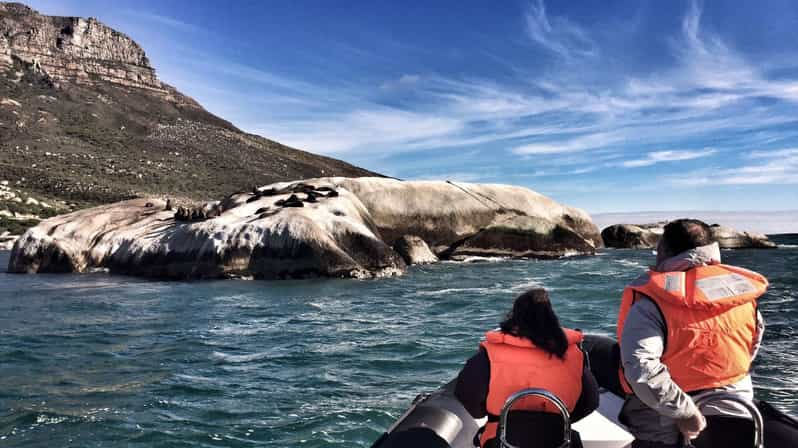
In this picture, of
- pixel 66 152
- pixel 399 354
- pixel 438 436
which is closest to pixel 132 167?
pixel 66 152

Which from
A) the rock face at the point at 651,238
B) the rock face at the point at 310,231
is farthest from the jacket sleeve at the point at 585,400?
the rock face at the point at 651,238

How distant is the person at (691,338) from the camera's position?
3.18 metres

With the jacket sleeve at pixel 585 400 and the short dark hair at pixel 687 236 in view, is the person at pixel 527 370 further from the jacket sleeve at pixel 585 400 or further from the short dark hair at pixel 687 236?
the short dark hair at pixel 687 236

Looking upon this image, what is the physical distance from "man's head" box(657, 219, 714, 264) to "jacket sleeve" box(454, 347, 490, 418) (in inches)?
48.7

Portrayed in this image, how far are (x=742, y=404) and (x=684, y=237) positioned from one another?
957 mm

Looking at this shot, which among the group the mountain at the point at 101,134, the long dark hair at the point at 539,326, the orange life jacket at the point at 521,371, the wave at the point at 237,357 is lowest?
the wave at the point at 237,357

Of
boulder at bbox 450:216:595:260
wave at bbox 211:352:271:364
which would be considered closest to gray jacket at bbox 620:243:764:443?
wave at bbox 211:352:271:364

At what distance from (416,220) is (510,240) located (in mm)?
4678

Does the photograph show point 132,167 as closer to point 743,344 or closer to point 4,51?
point 4,51

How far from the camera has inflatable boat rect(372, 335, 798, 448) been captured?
3.51 meters

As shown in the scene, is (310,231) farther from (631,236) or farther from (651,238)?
(651,238)

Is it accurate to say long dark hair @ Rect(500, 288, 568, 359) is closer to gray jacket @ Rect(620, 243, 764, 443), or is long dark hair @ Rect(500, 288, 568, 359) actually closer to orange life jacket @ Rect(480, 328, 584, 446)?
orange life jacket @ Rect(480, 328, 584, 446)

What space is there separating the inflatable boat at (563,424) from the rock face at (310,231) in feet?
50.0

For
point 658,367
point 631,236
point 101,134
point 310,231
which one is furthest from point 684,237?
point 101,134
